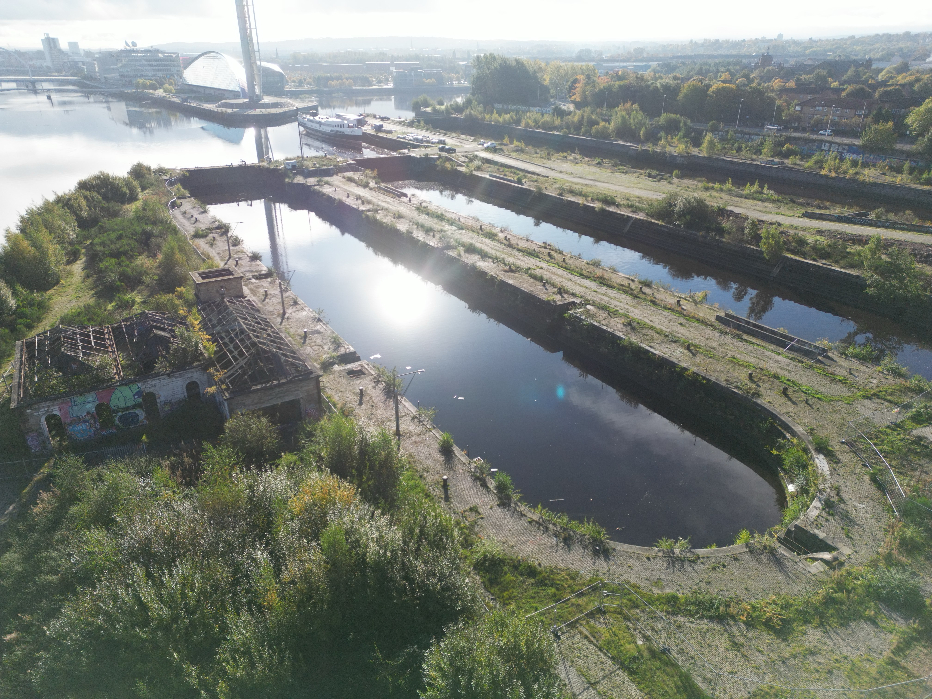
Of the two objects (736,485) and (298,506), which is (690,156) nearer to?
(736,485)

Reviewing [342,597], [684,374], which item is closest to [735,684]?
[342,597]

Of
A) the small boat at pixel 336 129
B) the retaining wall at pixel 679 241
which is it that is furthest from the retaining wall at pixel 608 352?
the small boat at pixel 336 129

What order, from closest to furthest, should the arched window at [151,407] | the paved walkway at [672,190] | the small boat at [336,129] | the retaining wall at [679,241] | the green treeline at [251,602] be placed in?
1. the green treeline at [251,602]
2. the arched window at [151,407]
3. the retaining wall at [679,241]
4. the paved walkway at [672,190]
5. the small boat at [336,129]

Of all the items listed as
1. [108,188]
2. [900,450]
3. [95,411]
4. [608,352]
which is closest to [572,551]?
[900,450]

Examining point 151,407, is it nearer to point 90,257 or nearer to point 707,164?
point 90,257

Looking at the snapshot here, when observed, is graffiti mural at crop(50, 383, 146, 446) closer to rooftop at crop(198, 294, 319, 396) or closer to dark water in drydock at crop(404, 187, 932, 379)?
rooftop at crop(198, 294, 319, 396)

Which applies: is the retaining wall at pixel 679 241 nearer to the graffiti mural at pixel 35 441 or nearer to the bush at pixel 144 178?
the bush at pixel 144 178
